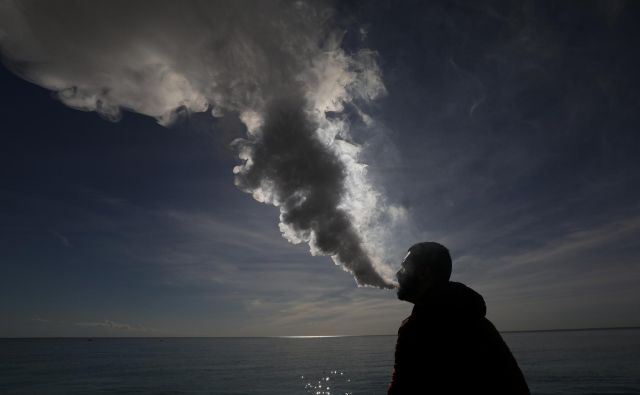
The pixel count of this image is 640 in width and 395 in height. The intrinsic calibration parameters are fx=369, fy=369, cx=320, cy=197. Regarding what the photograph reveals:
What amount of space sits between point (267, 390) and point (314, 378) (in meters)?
14.1

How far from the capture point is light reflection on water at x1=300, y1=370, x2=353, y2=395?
1805 inches

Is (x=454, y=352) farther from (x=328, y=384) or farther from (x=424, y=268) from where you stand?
(x=328, y=384)

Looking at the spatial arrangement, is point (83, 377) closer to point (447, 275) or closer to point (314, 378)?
point (314, 378)

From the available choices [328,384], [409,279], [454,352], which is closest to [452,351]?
[454,352]

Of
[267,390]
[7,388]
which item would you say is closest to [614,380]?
[267,390]

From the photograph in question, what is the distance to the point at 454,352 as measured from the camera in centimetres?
309

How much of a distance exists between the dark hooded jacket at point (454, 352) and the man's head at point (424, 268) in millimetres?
171

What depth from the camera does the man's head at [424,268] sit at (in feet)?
11.4

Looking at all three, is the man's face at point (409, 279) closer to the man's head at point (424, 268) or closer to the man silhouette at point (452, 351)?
the man's head at point (424, 268)

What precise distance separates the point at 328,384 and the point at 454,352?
2169 inches

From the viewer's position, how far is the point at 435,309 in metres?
3.20

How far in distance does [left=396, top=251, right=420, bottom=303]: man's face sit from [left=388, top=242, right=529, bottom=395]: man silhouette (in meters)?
0.16

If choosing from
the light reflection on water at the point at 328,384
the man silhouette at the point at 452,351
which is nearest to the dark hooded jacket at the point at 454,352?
the man silhouette at the point at 452,351

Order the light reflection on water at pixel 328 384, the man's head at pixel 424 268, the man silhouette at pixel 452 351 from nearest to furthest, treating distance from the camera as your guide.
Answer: the man silhouette at pixel 452 351
the man's head at pixel 424 268
the light reflection on water at pixel 328 384
